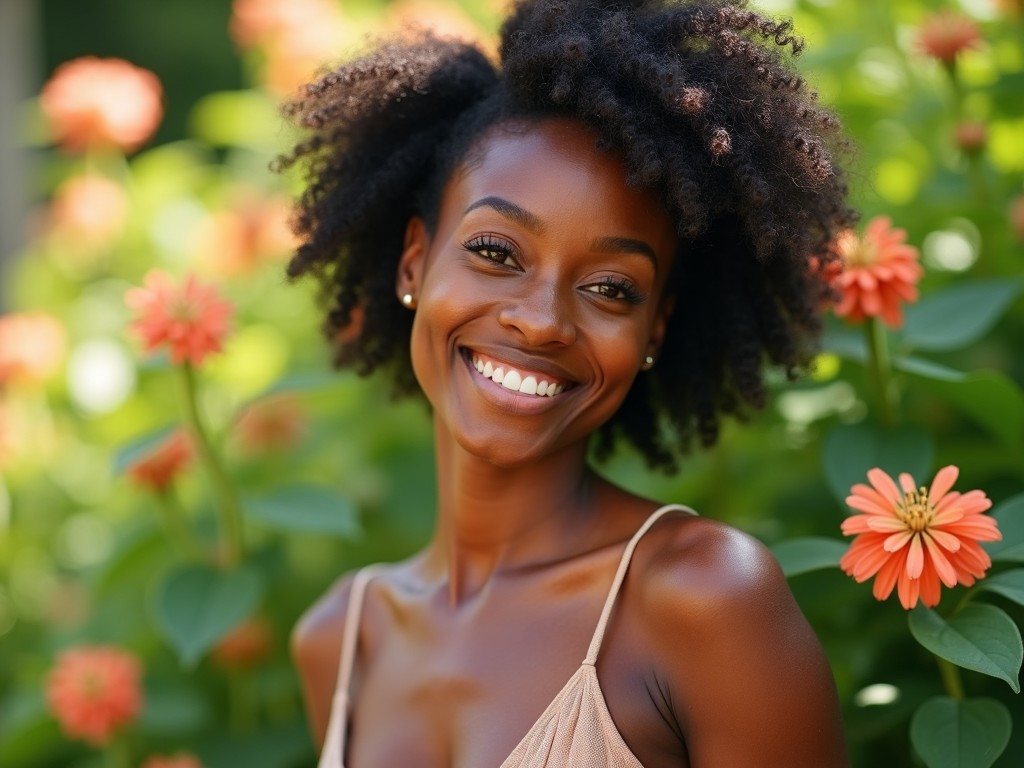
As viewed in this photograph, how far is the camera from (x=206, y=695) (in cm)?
307

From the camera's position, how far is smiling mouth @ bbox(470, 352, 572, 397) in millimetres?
1936

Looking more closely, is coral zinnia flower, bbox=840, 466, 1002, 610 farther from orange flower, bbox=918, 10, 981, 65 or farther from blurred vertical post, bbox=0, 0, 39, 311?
blurred vertical post, bbox=0, 0, 39, 311

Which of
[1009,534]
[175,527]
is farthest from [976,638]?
[175,527]

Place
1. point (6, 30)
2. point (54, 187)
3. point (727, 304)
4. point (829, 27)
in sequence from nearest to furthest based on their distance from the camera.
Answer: point (727, 304) → point (829, 27) → point (54, 187) → point (6, 30)

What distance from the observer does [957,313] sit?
244 centimetres

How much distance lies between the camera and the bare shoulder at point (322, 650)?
7.80ft

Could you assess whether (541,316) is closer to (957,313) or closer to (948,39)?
(957,313)

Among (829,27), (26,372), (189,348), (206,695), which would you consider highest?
(829,27)

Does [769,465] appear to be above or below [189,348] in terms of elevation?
below

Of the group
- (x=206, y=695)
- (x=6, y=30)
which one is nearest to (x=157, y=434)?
(x=206, y=695)

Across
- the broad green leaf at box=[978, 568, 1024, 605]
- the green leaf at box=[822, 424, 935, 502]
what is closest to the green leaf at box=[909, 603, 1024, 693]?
the broad green leaf at box=[978, 568, 1024, 605]

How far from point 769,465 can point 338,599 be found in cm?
96

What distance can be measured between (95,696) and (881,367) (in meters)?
1.68

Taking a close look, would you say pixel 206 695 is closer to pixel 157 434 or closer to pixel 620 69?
pixel 157 434
